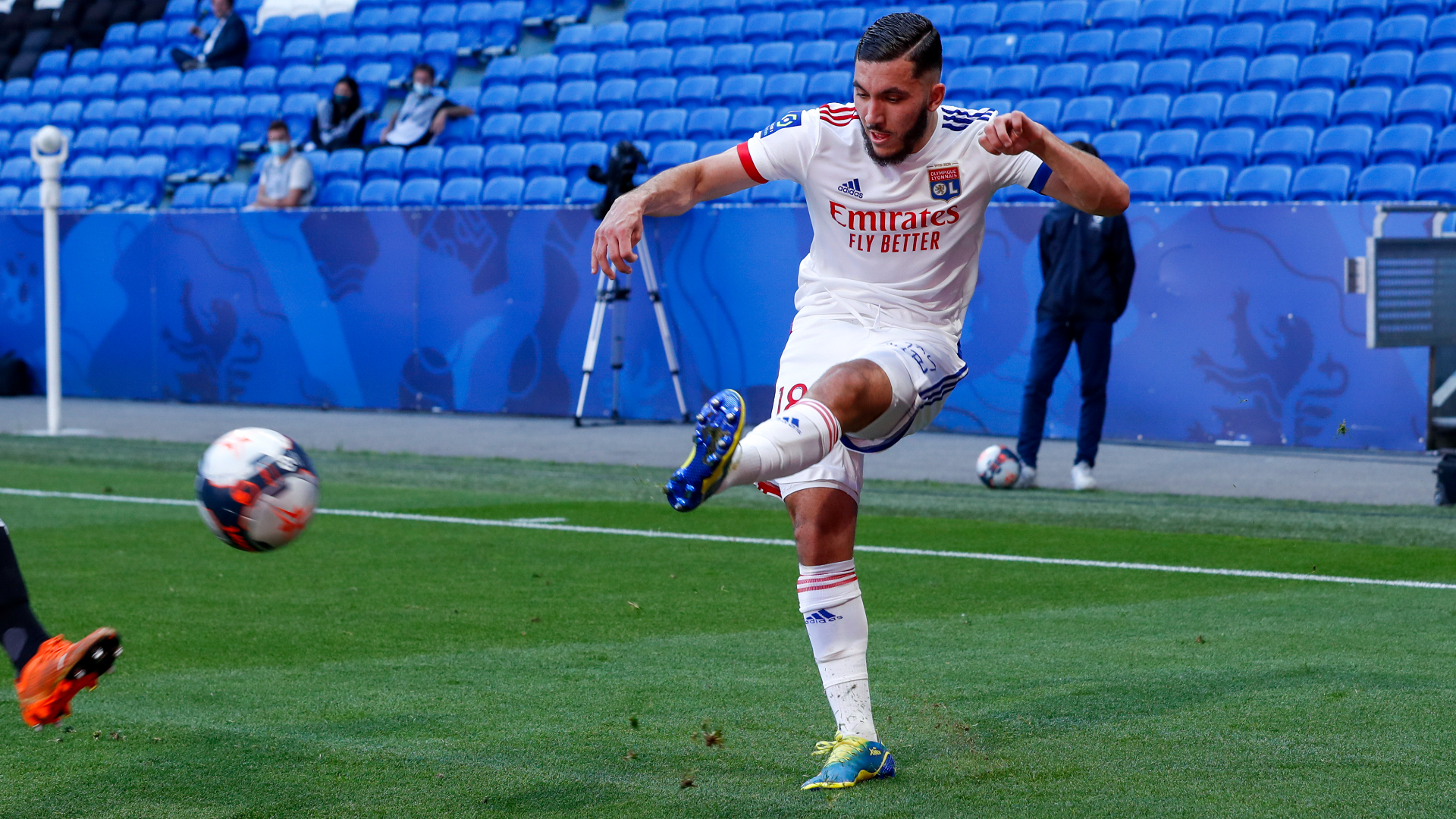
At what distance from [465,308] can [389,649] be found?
10740mm

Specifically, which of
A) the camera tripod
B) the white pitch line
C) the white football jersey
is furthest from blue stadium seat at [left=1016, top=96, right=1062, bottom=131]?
the white football jersey

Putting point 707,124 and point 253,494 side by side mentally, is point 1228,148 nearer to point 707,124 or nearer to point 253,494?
point 707,124

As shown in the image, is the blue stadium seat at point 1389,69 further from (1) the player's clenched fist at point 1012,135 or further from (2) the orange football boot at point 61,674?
(2) the orange football boot at point 61,674

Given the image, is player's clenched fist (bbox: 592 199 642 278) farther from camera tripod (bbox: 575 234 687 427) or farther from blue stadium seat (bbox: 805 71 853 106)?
blue stadium seat (bbox: 805 71 853 106)

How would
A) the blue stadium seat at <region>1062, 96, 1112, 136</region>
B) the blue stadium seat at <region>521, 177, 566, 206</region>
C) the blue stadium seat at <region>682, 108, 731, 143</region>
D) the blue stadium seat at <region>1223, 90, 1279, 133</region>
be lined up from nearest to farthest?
the blue stadium seat at <region>1223, 90, 1279, 133</region> < the blue stadium seat at <region>1062, 96, 1112, 136</region> < the blue stadium seat at <region>682, 108, 731, 143</region> < the blue stadium seat at <region>521, 177, 566, 206</region>

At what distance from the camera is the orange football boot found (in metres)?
3.80

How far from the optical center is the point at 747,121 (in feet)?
53.9

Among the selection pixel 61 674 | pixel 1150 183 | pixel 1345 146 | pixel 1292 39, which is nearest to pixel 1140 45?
pixel 1292 39

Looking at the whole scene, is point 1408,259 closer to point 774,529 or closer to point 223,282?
point 774,529

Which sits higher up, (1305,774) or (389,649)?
(1305,774)

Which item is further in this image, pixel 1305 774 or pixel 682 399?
pixel 682 399

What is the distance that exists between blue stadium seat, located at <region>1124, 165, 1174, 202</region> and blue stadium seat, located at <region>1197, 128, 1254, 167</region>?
0.38m

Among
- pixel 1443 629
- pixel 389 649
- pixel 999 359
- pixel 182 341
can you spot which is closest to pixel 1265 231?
pixel 999 359

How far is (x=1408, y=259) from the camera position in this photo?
998 cm
